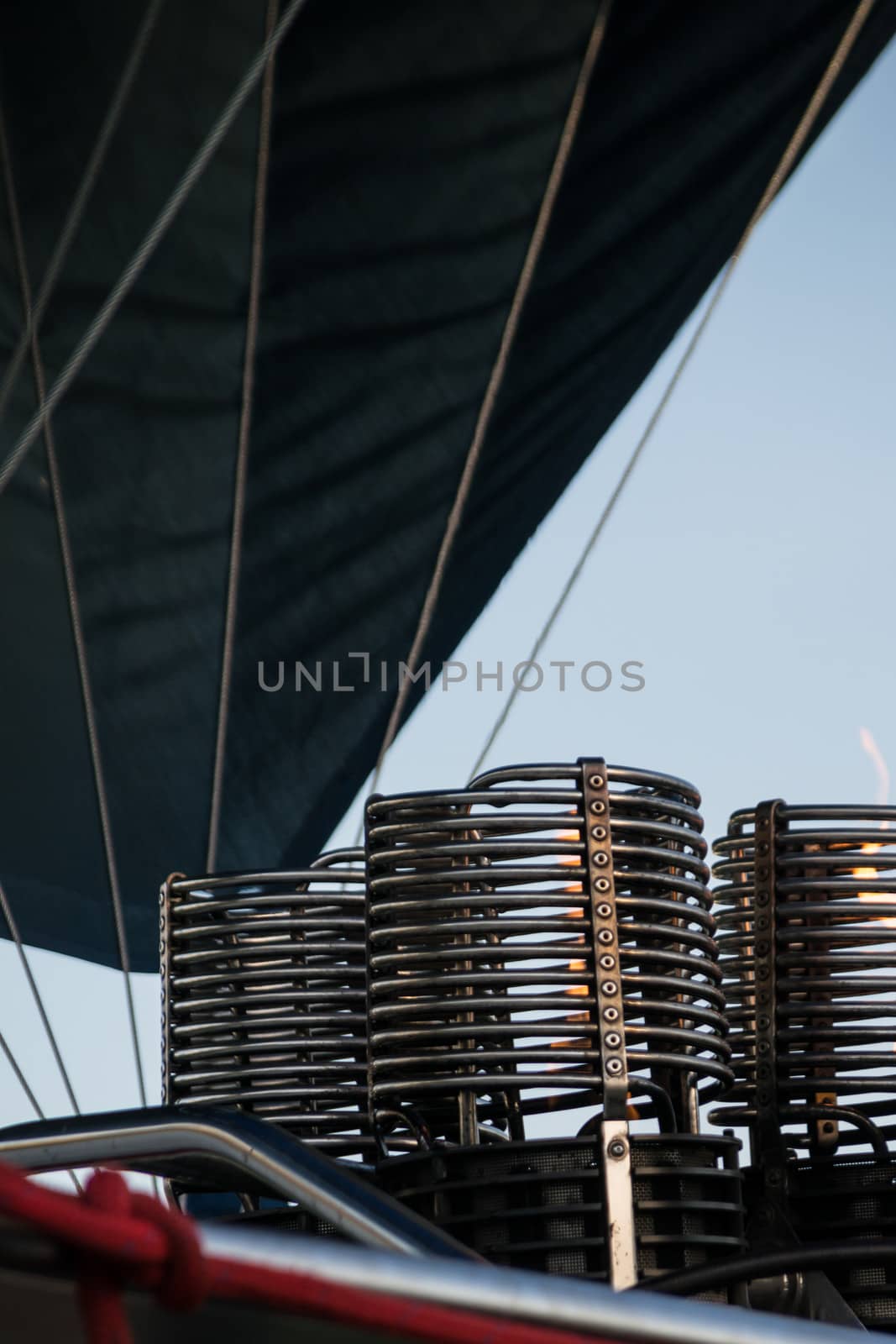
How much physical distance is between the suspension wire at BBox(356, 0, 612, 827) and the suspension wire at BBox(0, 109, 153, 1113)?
1209 millimetres

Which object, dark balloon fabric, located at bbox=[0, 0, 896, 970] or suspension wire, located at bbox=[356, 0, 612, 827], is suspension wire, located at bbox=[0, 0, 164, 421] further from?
suspension wire, located at bbox=[356, 0, 612, 827]

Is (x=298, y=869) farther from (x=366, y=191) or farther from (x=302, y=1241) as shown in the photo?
(x=366, y=191)

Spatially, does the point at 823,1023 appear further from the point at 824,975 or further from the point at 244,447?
the point at 244,447

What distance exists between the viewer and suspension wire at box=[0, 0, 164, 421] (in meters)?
6.65

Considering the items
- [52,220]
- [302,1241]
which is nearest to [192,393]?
[52,220]

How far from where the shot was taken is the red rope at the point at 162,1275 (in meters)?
0.70

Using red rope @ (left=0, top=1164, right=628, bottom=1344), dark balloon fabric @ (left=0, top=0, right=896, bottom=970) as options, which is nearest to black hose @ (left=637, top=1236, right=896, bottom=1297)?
red rope @ (left=0, top=1164, right=628, bottom=1344)

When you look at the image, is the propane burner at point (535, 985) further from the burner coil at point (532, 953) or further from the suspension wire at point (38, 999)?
the suspension wire at point (38, 999)

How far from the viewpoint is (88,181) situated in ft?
22.5

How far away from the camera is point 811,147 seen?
272 inches

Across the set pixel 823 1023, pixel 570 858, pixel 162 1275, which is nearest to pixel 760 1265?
pixel 570 858

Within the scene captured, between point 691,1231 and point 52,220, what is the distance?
5868 mm

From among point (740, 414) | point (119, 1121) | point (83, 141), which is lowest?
point (119, 1121)

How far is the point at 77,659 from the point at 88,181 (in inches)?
94.2
